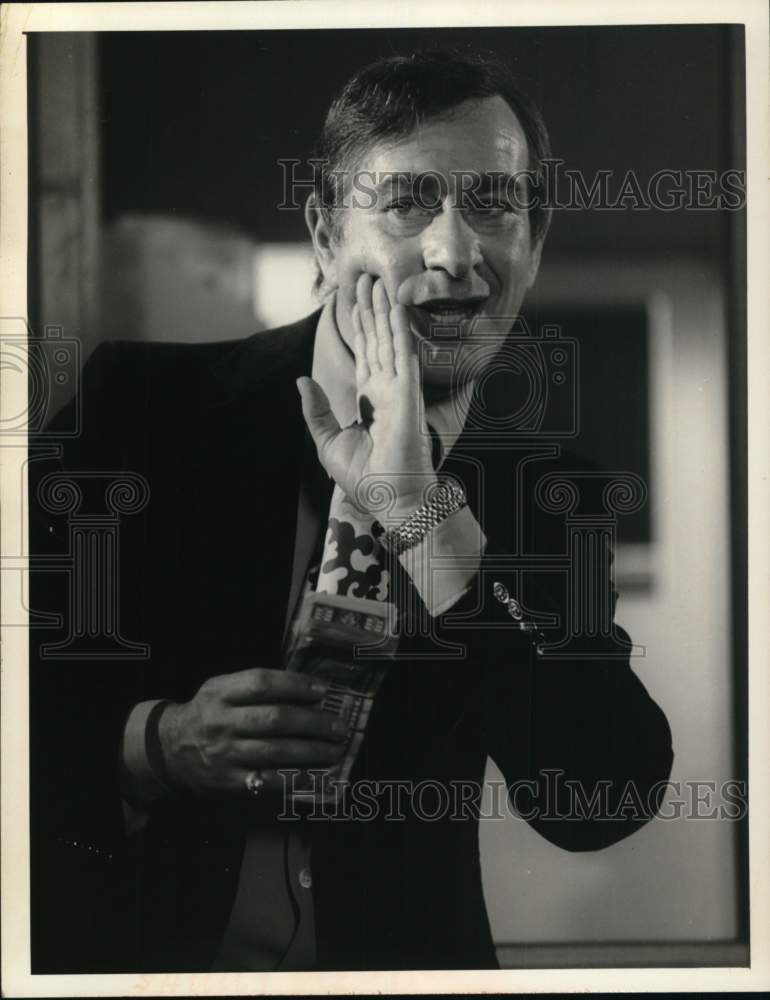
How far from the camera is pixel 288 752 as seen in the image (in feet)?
7.16

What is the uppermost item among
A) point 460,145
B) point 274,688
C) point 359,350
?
point 460,145

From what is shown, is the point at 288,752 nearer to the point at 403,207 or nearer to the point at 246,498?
the point at 246,498

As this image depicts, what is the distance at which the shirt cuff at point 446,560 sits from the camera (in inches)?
86.2

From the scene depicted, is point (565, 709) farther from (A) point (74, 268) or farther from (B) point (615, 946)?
(A) point (74, 268)

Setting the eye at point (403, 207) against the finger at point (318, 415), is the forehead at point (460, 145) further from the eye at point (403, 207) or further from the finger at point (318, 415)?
the finger at point (318, 415)

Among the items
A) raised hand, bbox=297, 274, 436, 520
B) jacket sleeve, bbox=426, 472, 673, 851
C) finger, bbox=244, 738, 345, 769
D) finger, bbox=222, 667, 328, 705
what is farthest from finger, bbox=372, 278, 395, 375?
finger, bbox=244, 738, 345, 769

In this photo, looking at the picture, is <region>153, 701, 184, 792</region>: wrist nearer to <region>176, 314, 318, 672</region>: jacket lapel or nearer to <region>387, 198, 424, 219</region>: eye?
<region>176, 314, 318, 672</region>: jacket lapel

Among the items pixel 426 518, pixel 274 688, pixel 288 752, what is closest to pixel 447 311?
pixel 426 518

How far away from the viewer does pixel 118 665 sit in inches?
87.7

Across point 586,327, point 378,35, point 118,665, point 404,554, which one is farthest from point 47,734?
point 378,35

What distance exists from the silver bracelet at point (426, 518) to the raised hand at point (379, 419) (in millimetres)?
24

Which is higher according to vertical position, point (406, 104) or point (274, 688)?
point (406, 104)

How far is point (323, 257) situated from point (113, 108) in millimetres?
605

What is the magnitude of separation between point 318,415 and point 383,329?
25 cm
